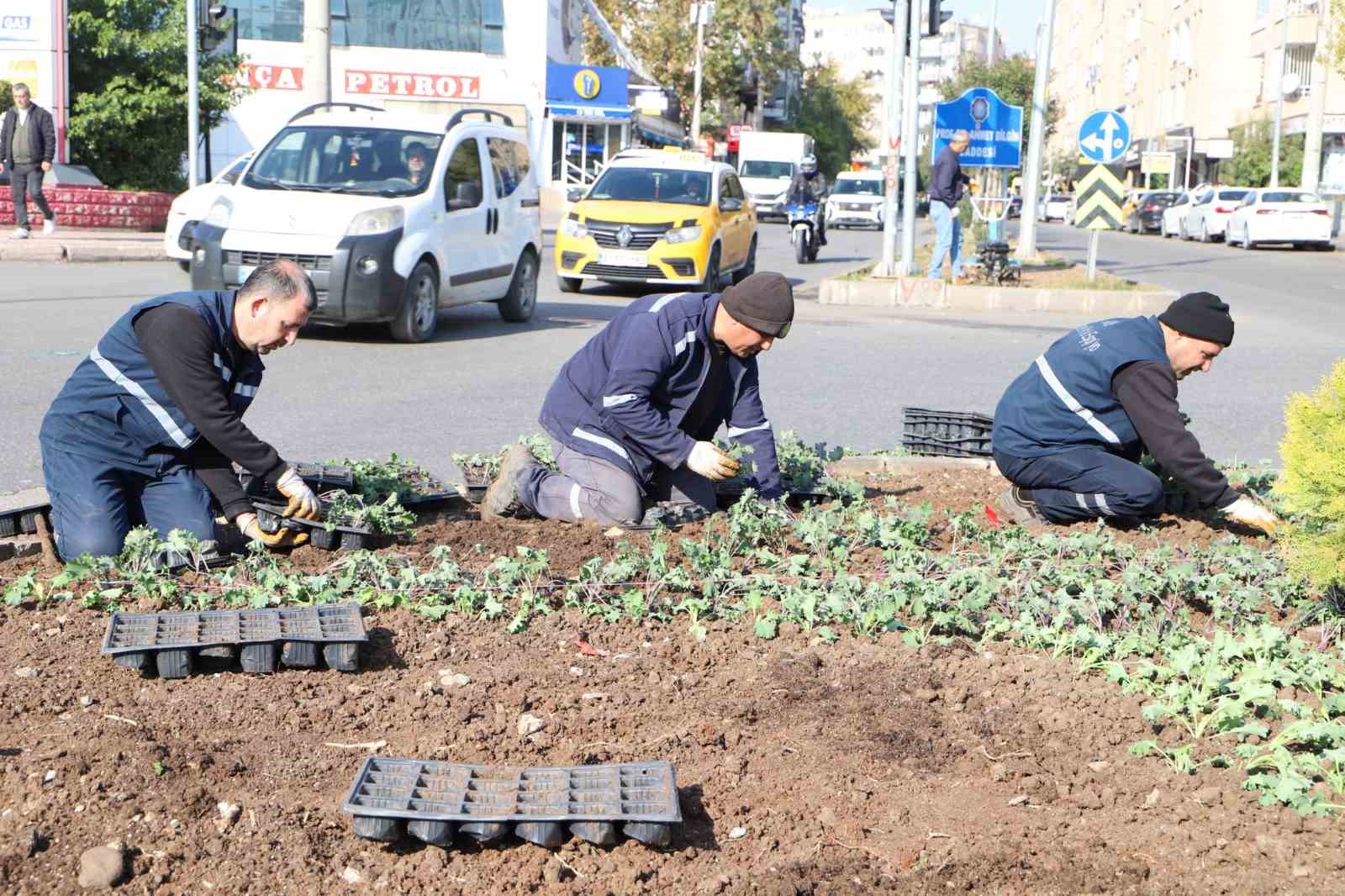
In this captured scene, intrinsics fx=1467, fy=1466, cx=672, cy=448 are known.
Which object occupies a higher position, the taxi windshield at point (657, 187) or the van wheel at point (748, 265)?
the taxi windshield at point (657, 187)

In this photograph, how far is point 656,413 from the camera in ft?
19.0

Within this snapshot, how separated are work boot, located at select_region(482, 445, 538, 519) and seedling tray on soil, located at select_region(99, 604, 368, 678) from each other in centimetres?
189

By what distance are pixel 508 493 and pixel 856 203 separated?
45656mm

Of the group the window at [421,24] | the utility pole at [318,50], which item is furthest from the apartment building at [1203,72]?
the utility pole at [318,50]

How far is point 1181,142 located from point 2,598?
3078 inches

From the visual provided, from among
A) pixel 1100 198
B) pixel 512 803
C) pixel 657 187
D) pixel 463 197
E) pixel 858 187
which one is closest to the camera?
pixel 512 803

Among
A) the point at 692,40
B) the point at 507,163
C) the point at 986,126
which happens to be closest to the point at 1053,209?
the point at 692,40

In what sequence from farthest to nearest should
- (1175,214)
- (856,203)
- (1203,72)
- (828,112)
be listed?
1. (828,112)
2. (1203,72)
3. (856,203)
4. (1175,214)

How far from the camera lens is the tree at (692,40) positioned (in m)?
65.8

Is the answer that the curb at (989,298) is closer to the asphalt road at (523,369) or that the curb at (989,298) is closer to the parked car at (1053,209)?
the asphalt road at (523,369)

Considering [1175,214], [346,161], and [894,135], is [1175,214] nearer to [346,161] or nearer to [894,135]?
[894,135]

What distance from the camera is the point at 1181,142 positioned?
75.6 metres

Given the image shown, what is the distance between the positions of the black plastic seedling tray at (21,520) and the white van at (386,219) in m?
6.61

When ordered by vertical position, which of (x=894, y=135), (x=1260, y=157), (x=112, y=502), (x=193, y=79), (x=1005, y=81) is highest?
(x=1005, y=81)
